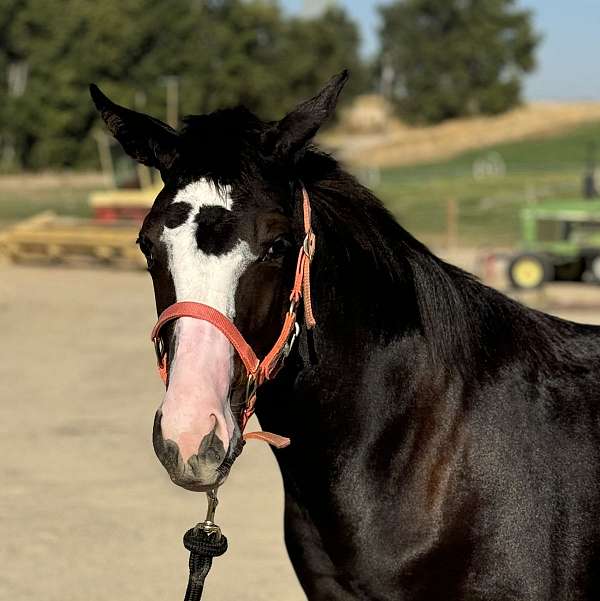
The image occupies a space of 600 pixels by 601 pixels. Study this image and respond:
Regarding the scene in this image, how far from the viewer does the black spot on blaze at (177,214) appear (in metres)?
2.35

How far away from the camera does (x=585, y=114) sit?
69312mm

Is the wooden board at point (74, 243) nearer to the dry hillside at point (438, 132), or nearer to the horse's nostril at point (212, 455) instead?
the horse's nostril at point (212, 455)

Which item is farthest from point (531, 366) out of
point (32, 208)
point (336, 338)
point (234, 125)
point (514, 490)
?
point (32, 208)

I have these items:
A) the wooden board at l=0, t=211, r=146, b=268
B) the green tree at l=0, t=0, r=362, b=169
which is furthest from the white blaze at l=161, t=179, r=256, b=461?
the green tree at l=0, t=0, r=362, b=169

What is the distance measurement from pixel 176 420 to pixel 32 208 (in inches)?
1242

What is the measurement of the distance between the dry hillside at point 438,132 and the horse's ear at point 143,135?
49285 millimetres

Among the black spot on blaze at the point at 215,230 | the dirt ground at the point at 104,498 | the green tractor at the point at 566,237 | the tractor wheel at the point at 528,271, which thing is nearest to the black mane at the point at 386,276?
the black spot on blaze at the point at 215,230

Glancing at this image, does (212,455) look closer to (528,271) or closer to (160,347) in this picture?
(160,347)

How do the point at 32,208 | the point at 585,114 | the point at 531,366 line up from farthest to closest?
the point at 585,114
the point at 32,208
the point at 531,366

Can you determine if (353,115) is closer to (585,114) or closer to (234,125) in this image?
(585,114)

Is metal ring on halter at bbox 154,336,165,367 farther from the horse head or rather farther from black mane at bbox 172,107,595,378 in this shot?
black mane at bbox 172,107,595,378

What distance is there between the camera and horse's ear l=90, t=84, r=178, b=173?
2.53 metres

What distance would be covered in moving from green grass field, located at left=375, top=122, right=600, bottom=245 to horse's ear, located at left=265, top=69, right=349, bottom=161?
2027cm

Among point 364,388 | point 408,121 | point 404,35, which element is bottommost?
point 364,388
